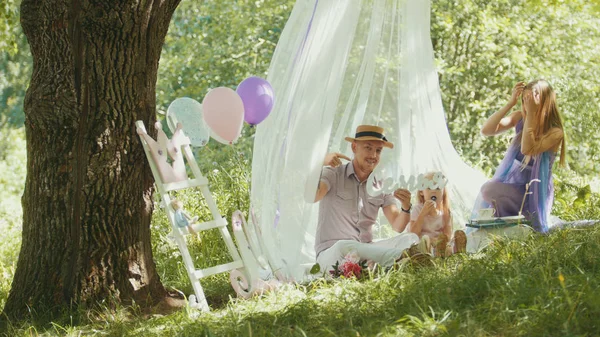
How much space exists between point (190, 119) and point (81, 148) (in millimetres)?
577

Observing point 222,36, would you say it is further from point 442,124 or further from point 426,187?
point 426,187

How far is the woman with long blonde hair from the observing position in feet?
15.7

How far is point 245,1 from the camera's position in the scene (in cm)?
1065

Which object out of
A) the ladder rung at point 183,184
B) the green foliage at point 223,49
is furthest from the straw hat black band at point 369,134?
the green foliage at point 223,49

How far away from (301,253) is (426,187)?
756 mm

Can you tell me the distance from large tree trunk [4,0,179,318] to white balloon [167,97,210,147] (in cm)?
25

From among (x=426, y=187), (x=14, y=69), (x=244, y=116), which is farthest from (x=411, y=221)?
(x=14, y=69)

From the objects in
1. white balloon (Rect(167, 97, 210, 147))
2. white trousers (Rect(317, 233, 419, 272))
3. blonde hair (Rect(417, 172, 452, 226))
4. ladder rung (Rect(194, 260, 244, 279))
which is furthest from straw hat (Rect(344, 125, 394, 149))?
ladder rung (Rect(194, 260, 244, 279))

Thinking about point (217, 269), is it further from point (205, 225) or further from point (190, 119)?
point (190, 119)

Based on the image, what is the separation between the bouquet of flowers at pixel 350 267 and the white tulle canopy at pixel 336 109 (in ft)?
1.06

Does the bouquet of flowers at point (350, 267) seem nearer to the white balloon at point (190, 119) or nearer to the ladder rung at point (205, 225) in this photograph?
the ladder rung at point (205, 225)

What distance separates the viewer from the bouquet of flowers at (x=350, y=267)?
4.02 metres

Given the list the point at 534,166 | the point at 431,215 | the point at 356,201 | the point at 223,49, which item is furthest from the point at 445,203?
the point at 223,49

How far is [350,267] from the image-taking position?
4031mm
